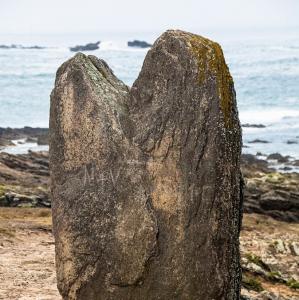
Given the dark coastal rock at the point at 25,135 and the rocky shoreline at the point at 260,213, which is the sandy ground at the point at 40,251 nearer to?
the rocky shoreline at the point at 260,213

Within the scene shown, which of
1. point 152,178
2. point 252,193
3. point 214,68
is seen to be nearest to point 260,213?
point 252,193

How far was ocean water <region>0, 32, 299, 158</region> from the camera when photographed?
70375 mm

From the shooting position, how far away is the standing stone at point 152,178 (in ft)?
39.1

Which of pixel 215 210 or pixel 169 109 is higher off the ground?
pixel 169 109

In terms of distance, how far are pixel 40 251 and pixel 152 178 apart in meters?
9.59

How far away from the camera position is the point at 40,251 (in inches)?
829

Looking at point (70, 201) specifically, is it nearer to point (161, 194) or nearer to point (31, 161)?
point (161, 194)

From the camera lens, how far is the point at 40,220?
1019 inches

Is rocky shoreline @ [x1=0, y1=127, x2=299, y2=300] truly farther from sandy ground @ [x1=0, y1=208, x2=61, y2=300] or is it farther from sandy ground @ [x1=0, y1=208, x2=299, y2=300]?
sandy ground @ [x1=0, y1=208, x2=61, y2=300]

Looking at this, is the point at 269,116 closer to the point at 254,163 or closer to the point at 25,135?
the point at 25,135

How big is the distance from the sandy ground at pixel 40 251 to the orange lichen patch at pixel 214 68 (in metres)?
6.09

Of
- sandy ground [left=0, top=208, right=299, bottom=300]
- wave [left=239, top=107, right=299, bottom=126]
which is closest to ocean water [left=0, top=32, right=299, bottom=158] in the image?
wave [left=239, top=107, right=299, bottom=126]

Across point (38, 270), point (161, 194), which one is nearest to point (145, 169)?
point (161, 194)

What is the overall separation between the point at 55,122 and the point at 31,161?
31549mm
